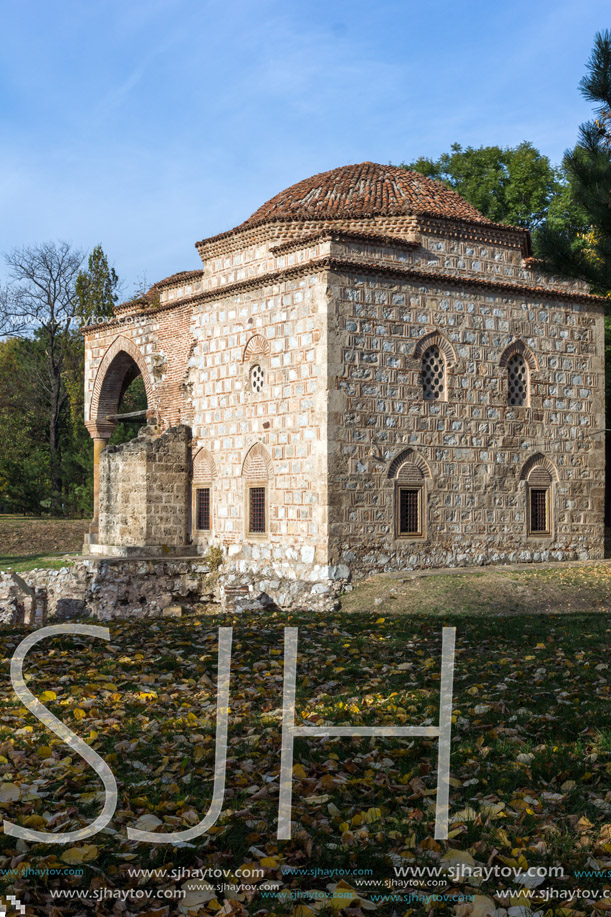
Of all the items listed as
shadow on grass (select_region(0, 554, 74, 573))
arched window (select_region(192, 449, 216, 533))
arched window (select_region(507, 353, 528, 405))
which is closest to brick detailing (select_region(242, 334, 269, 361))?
arched window (select_region(192, 449, 216, 533))

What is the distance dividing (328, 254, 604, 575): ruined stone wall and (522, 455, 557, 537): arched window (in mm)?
129

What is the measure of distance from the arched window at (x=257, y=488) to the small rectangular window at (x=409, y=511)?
8.16 feet

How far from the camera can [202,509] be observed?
18.5 metres

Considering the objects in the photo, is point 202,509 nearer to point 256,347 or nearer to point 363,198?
point 256,347

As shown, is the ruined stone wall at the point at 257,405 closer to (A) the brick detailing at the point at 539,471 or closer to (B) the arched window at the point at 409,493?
(B) the arched window at the point at 409,493

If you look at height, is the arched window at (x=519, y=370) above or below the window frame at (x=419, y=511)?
above

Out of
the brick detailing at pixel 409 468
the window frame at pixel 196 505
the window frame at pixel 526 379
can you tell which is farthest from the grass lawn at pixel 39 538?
the window frame at pixel 526 379

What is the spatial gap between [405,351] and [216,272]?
4.87 m

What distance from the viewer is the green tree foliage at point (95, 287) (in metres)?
34.1

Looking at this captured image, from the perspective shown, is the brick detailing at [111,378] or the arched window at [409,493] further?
the brick detailing at [111,378]

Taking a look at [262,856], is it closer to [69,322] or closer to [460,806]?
[460,806]

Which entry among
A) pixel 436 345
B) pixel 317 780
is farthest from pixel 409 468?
pixel 317 780

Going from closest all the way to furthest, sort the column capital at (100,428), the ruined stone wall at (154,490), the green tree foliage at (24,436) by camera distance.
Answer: the ruined stone wall at (154,490)
the column capital at (100,428)
the green tree foliage at (24,436)

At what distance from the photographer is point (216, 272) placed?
18312 millimetres
